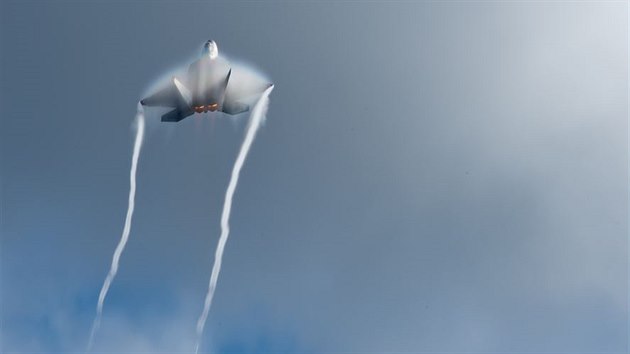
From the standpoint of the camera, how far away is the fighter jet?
6938 cm

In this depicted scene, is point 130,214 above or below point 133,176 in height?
below

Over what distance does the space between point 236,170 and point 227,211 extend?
5886 mm

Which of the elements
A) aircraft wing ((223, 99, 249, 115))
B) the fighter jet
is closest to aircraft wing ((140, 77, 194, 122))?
the fighter jet

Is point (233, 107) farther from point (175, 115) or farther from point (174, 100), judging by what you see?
point (174, 100)

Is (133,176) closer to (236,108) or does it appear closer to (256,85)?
(236,108)

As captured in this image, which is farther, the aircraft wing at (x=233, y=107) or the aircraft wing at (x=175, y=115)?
the aircraft wing at (x=175, y=115)

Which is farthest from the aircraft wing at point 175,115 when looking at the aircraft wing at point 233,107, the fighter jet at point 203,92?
the aircraft wing at point 233,107

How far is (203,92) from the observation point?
69.1 m

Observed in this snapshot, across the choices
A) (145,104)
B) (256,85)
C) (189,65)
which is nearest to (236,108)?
(256,85)

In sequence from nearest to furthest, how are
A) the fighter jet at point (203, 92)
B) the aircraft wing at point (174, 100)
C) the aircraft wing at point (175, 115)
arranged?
the fighter jet at point (203, 92)
the aircraft wing at point (174, 100)
the aircraft wing at point (175, 115)

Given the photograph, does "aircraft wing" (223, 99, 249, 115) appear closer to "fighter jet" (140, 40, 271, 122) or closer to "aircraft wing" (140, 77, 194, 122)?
"fighter jet" (140, 40, 271, 122)

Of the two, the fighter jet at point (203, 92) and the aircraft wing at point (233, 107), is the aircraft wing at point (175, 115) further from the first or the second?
the aircraft wing at point (233, 107)

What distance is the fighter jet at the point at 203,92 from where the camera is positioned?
228 ft

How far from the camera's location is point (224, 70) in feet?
232
